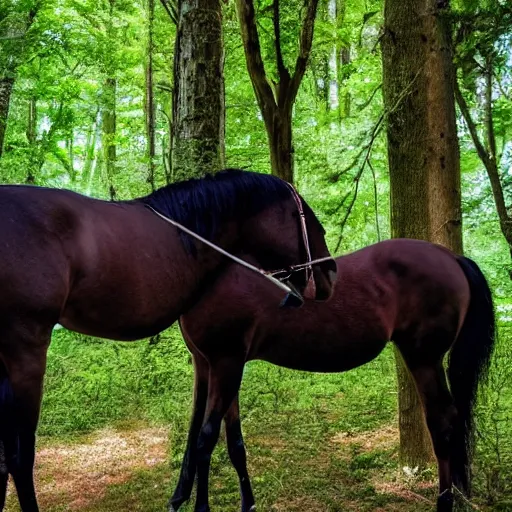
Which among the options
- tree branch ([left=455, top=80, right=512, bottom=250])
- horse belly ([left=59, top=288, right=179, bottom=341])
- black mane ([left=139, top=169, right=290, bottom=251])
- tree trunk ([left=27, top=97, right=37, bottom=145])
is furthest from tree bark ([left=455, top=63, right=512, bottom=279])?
tree trunk ([left=27, top=97, right=37, bottom=145])

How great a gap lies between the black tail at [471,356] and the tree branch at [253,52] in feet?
12.1

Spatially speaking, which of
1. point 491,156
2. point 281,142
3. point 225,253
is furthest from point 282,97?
point 225,253

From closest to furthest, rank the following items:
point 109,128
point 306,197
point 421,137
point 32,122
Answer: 1. point 421,137
2. point 306,197
3. point 32,122
4. point 109,128

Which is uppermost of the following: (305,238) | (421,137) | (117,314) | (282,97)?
(282,97)

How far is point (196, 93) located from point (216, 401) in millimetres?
3188

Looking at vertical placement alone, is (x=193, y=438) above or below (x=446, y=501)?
above

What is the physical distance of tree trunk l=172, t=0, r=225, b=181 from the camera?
17.3ft

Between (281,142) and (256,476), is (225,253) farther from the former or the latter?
(281,142)

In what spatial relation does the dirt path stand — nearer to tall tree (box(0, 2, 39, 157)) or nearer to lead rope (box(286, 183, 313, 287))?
lead rope (box(286, 183, 313, 287))

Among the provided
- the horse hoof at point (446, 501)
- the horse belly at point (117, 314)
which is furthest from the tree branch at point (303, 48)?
the horse hoof at point (446, 501)

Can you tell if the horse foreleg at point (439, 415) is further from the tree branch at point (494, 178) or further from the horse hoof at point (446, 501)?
the tree branch at point (494, 178)

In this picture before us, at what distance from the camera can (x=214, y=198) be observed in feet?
9.84

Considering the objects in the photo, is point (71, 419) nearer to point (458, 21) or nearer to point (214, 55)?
point (214, 55)

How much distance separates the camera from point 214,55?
17.6 ft
